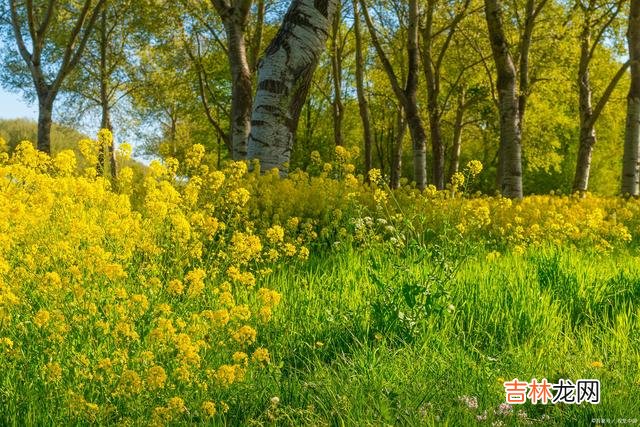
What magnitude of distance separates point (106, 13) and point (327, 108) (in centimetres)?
1835

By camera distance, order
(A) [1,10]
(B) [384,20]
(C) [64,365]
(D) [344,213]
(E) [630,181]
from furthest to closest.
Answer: (B) [384,20] → (A) [1,10] → (E) [630,181] → (D) [344,213] → (C) [64,365]

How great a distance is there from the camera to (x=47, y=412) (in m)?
3.37

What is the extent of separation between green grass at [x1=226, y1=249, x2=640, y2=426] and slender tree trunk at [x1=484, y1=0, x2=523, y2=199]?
6756mm

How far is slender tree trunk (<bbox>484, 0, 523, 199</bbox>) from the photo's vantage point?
12.6 meters

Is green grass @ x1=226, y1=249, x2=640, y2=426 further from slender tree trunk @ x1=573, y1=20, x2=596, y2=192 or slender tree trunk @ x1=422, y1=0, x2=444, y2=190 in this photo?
slender tree trunk @ x1=422, y1=0, x2=444, y2=190

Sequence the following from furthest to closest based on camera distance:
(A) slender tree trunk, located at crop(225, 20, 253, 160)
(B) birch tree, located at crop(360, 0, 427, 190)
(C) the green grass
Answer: (B) birch tree, located at crop(360, 0, 427, 190), (A) slender tree trunk, located at crop(225, 20, 253, 160), (C) the green grass

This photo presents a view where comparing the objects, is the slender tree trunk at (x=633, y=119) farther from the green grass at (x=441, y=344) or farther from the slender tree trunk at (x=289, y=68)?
the green grass at (x=441, y=344)

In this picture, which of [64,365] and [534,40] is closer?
[64,365]

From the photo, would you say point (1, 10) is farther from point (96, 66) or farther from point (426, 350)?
point (426, 350)

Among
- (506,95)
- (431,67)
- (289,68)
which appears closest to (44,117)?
(431,67)

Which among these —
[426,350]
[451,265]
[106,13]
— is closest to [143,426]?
[426,350]

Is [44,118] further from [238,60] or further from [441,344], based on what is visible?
[441,344]

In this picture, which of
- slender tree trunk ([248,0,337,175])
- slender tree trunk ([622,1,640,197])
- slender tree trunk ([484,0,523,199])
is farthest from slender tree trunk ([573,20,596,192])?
slender tree trunk ([248,0,337,175])

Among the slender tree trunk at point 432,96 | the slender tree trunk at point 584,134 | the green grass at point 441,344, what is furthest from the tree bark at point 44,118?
the green grass at point 441,344
